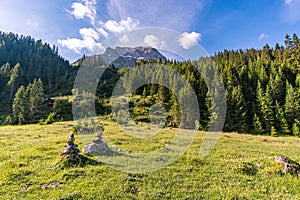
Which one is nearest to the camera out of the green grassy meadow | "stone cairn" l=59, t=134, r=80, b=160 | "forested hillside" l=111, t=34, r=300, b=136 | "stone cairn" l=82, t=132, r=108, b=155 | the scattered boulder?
the green grassy meadow

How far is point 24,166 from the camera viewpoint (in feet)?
47.4

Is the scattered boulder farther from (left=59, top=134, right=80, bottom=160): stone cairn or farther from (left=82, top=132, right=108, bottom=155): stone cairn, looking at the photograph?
(left=59, top=134, right=80, bottom=160): stone cairn

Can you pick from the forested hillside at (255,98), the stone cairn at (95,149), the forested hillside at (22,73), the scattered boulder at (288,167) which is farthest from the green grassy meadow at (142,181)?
the forested hillside at (22,73)

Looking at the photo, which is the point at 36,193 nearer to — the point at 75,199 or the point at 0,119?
the point at 75,199

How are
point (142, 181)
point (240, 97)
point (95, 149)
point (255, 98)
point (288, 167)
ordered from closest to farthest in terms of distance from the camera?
point (142, 181) → point (288, 167) → point (95, 149) → point (240, 97) → point (255, 98)

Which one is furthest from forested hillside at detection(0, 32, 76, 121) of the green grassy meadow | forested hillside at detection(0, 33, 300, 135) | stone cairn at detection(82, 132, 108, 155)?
the green grassy meadow

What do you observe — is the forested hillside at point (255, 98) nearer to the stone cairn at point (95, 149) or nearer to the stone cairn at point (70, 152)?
the stone cairn at point (95, 149)

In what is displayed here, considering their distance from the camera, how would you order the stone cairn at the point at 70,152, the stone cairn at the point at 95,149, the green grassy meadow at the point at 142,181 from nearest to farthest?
the green grassy meadow at the point at 142,181, the stone cairn at the point at 70,152, the stone cairn at the point at 95,149

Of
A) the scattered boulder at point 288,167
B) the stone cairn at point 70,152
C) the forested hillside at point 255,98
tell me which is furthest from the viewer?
the forested hillside at point 255,98

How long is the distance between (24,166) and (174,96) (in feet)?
205

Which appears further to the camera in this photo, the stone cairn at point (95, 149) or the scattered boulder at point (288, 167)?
the stone cairn at point (95, 149)

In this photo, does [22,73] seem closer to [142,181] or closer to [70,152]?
[70,152]

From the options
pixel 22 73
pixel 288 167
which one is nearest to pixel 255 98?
pixel 288 167

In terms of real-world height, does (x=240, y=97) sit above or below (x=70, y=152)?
above
